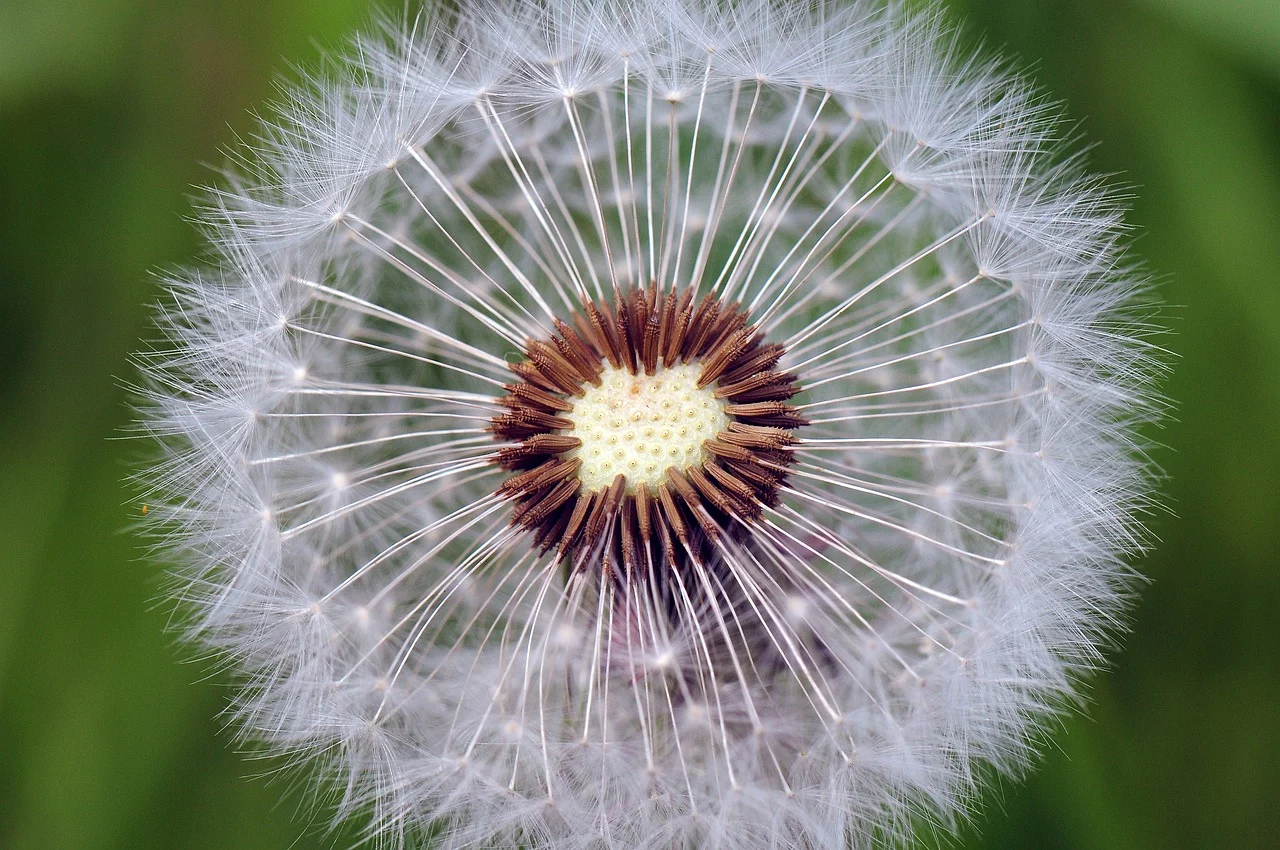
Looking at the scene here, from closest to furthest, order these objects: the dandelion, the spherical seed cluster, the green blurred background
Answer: the dandelion, the spherical seed cluster, the green blurred background

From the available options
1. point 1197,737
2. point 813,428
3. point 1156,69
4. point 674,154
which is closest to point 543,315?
point 674,154

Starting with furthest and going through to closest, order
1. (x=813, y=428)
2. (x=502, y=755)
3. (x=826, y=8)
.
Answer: (x=826, y=8) → (x=813, y=428) → (x=502, y=755)

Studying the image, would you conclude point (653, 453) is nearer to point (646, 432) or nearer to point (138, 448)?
point (646, 432)

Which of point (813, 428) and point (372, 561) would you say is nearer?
point (372, 561)

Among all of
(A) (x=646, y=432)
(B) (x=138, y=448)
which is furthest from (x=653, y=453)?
(B) (x=138, y=448)

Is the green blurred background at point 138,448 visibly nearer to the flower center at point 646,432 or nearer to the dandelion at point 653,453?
the dandelion at point 653,453

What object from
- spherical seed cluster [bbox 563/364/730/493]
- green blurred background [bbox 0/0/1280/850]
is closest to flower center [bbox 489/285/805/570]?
spherical seed cluster [bbox 563/364/730/493]

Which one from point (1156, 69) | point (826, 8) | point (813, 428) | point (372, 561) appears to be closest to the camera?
point (372, 561)

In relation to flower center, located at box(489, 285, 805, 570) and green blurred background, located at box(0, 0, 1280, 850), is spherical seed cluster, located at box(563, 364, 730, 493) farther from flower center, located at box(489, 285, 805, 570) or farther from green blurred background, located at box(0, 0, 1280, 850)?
green blurred background, located at box(0, 0, 1280, 850)

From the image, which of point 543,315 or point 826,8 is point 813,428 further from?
point 826,8
